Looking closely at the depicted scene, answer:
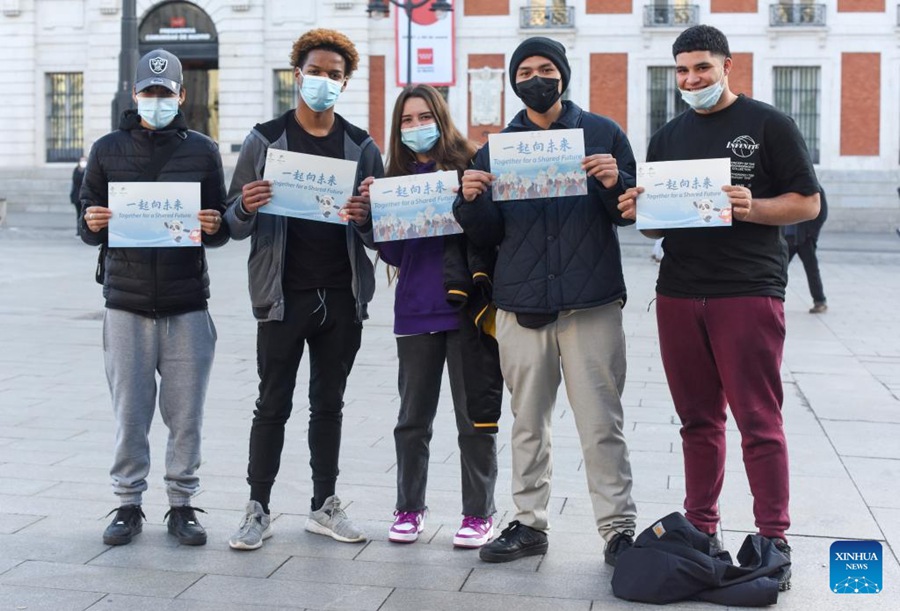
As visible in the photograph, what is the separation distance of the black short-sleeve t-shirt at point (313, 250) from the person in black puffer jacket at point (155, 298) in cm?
32

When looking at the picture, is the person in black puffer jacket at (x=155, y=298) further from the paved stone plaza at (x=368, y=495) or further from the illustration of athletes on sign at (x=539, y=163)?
the illustration of athletes on sign at (x=539, y=163)

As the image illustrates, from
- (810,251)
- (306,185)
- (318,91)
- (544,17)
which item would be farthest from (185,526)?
(544,17)

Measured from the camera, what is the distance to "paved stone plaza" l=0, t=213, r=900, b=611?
4.29 meters

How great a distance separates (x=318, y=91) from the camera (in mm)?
4848

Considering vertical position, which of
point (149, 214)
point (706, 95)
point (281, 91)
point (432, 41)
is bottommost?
point (149, 214)

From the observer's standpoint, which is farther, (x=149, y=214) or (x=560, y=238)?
(x=149, y=214)

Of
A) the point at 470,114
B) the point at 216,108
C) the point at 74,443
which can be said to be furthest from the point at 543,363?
the point at 216,108

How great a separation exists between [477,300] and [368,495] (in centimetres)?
137

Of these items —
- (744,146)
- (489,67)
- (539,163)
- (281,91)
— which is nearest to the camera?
(744,146)

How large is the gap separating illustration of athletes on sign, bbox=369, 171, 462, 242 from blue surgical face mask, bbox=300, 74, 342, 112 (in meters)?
0.40

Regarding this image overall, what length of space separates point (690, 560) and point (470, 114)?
100 ft

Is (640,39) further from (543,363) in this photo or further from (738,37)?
(543,363)

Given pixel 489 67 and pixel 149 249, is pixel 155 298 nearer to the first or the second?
pixel 149 249

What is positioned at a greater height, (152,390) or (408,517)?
(152,390)
